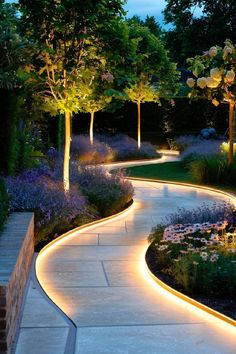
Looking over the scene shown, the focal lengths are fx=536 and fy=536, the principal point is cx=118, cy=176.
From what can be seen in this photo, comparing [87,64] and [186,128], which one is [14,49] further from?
[186,128]

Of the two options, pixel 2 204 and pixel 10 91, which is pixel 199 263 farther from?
pixel 10 91

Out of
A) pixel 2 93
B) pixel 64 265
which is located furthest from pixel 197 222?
pixel 2 93

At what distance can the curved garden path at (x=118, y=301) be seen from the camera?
4121 mm

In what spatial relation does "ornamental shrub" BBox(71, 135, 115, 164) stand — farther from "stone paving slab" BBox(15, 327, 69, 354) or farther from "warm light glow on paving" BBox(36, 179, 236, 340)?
"stone paving slab" BBox(15, 327, 69, 354)

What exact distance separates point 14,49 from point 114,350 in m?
7.13

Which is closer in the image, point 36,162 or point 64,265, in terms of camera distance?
point 64,265

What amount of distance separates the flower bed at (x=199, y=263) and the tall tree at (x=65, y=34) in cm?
308

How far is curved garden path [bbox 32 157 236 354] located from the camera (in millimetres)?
4121

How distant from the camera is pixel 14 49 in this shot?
9836mm

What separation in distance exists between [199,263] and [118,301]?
3.06 ft

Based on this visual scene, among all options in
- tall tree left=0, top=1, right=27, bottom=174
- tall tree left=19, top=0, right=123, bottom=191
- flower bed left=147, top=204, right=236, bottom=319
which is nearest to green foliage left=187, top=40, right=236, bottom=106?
flower bed left=147, top=204, right=236, bottom=319

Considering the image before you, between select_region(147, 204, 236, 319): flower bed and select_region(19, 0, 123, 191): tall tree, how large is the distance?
121 inches

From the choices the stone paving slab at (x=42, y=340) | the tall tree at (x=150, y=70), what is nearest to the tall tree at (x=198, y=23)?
the tall tree at (x=150, y=70)

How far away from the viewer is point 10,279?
3877 mm
